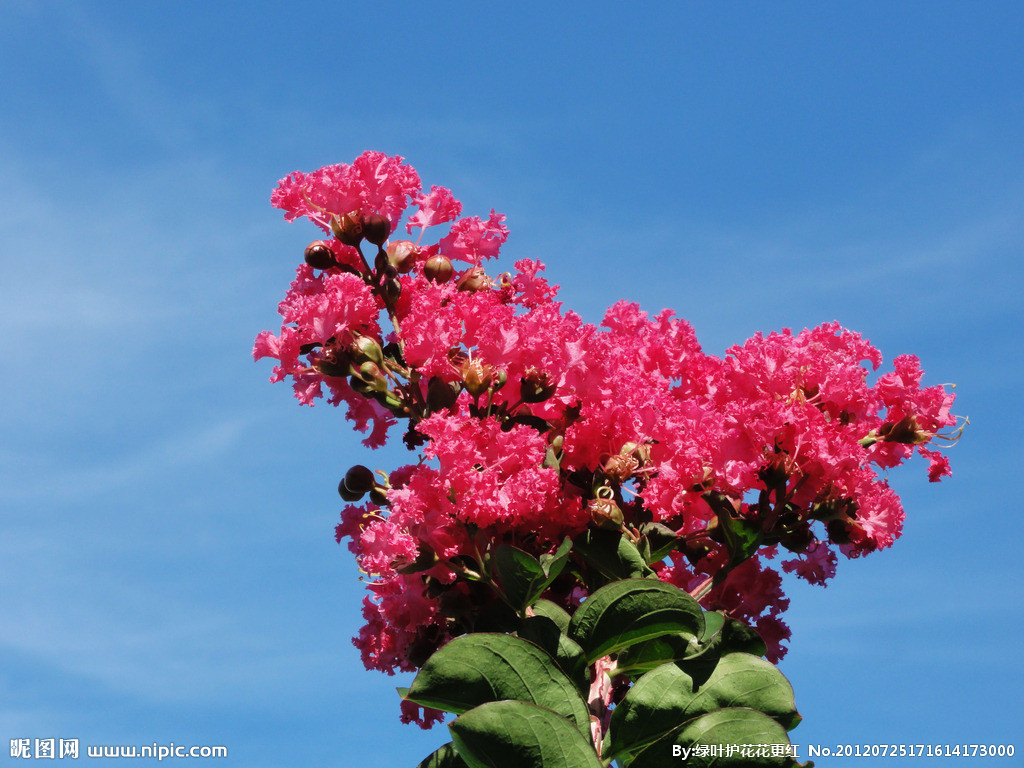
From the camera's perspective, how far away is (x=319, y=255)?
2.65 meters

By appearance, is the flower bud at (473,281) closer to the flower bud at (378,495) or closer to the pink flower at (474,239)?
the pink flower at (474,239)

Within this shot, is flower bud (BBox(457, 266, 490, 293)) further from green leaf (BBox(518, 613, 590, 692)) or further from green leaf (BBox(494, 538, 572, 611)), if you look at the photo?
green leaf (BBox(518, 613, 590, 692))

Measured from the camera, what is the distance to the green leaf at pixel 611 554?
2.38 m

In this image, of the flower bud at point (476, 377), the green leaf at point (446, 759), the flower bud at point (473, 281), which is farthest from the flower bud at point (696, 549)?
the flower bud at point (473, 281)

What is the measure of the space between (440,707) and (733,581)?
3.18 feet

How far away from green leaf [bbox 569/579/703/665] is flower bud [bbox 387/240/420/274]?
3.51 feet

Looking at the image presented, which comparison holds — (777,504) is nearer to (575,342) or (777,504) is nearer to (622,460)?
(622,460)

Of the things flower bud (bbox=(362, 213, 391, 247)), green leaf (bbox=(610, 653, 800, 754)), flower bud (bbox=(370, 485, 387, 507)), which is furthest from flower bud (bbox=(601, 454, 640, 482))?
flower bud (bbox=(362, 213, 391, 247))

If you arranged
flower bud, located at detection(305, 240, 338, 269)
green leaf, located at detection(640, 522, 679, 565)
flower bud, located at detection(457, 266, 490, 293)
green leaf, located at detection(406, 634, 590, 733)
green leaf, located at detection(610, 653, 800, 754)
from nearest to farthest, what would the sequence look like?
green leaf, located at detection(406, 634, 590, 733) < green leaf, located at detection(610, 653, 800, 754) < green leaf, located at detection(640, 522, 679, 565) < flower bud, located at detection(305, 240, 338, 269) < flower bud, located at detection(457, 266, 490, 293)

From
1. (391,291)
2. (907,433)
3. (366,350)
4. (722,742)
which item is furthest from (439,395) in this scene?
(907,433)

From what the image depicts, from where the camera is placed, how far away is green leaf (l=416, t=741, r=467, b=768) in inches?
84.6

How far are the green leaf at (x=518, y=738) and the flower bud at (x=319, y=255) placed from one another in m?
1.31

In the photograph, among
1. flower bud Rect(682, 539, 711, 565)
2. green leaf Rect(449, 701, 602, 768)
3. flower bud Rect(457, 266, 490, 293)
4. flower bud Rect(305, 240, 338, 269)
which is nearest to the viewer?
green leaf Rect(449, 701, 602, 768)

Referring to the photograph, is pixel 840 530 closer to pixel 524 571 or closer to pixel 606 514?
pixel 606 514
